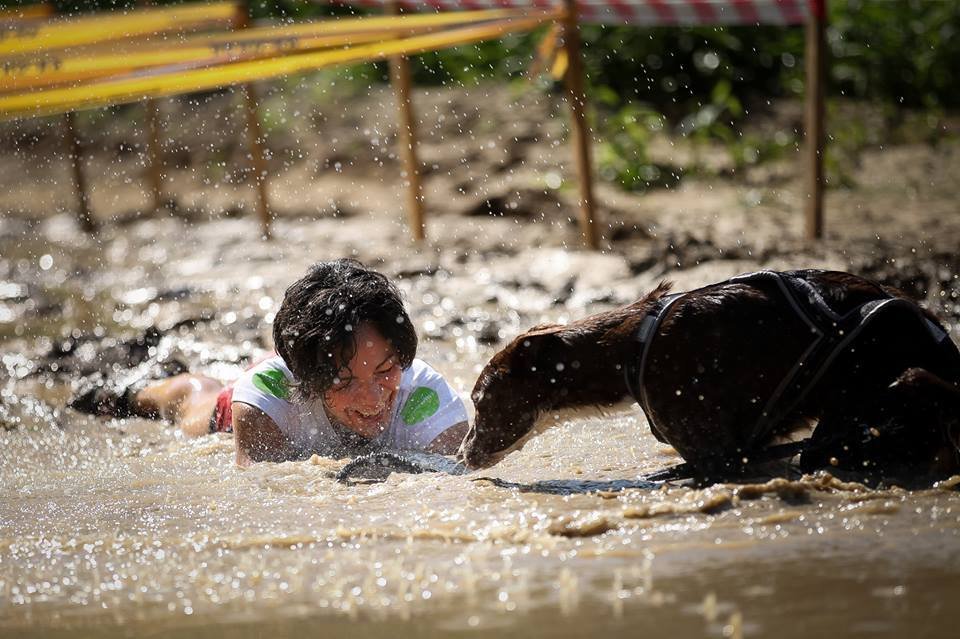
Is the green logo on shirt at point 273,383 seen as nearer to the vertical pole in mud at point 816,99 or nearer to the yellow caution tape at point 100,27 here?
the yellow caution tape at point 100,27

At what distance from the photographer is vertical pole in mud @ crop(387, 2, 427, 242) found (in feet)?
34.2

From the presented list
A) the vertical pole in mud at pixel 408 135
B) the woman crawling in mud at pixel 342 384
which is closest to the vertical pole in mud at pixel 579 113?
the vertical pole in mud at pixel 408 135

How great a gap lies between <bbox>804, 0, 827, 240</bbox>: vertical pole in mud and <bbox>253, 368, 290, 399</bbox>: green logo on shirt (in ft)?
16.1

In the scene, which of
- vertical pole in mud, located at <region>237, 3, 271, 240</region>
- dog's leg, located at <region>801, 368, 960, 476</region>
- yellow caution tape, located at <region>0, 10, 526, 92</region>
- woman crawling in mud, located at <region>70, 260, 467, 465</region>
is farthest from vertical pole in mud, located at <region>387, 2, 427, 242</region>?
dog's leg, located at <region>801, 368, 960, 476</region>

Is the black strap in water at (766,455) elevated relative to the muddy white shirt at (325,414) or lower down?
lower down

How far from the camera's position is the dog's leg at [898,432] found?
4.43 m

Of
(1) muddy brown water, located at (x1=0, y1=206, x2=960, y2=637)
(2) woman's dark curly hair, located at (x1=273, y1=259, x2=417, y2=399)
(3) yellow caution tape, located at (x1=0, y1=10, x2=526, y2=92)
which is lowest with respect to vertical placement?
(1) muddy brown water, located at (x1=0, y1=206, x2=960, y2=637)

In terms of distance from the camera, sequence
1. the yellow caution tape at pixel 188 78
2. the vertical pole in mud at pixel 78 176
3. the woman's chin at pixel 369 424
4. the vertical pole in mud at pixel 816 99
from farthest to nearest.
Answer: the vertical pole in mud at pixel 78 176 → the vertical pole in mud at pixel 816 99 → the yellow caution tape at pixel 188 78 → the woman's chin at pixel 369 424

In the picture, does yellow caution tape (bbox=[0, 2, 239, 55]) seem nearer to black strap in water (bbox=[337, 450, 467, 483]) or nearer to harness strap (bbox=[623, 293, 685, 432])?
black strap in water (bbox=[337, 450, 467, 483])

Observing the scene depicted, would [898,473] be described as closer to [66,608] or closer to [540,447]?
[540,447]

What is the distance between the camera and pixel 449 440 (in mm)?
5531

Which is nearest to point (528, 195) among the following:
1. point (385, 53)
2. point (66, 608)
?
point (385, 53)

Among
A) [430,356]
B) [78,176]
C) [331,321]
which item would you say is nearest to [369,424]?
[331,321]

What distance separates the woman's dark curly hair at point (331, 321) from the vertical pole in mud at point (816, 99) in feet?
15.1
